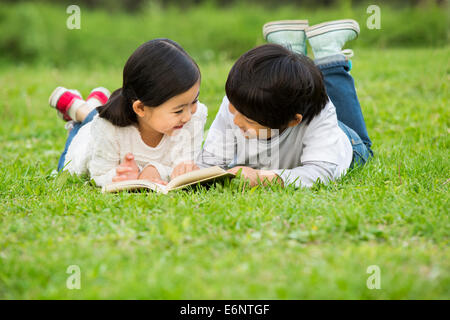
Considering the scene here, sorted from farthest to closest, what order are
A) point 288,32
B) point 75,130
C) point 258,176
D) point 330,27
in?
point 75,130, point 288,32, point 330,27, point 258,176

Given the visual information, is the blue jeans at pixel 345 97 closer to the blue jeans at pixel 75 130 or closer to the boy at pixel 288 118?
the boy at pixel 288 118

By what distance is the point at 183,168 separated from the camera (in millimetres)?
3404

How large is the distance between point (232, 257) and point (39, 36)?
38.0ft

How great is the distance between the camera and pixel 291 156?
3.33 m

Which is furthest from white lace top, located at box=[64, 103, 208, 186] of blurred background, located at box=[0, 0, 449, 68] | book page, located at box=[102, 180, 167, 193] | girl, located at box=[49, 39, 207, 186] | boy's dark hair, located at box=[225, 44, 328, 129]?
blurred background, located at box=[0, 0, 449, 68]

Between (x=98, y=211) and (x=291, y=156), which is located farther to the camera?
(x=291, y=156)

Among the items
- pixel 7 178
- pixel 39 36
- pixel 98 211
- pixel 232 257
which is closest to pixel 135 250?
pixel 232 257

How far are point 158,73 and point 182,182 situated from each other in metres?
0.70

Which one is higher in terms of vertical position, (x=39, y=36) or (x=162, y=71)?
(x=39, y=36)

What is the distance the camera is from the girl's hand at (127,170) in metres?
3.33

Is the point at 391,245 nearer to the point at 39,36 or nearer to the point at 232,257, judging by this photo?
the point at 232,257

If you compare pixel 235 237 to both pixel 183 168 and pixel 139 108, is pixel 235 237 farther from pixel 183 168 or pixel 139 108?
pixel 139 108

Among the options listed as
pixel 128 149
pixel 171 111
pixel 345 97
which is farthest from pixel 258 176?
pixel 345 97

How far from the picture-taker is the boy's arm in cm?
339
